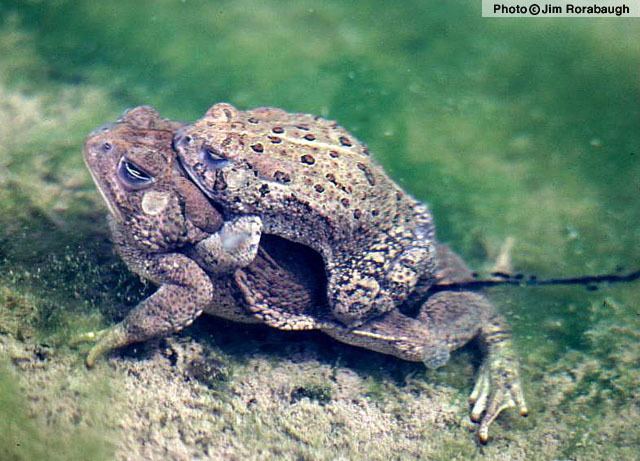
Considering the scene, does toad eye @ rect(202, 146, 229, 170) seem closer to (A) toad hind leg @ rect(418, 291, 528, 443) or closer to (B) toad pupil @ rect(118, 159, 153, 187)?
(B) toad pupil @ rect(118, 159, 153, 187)

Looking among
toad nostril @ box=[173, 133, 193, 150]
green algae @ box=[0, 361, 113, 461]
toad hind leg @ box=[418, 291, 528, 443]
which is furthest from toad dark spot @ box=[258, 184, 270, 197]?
green algae @ box=[0, 361, 113, 461]

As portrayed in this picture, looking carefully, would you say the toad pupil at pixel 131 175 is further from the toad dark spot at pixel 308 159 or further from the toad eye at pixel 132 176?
the toad dark spot at pixel 308 159

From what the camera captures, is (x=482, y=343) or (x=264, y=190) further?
(x=482, y=343)

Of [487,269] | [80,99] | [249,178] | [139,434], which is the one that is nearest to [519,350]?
[487,269]

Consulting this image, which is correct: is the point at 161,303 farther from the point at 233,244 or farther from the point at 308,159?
the point at 308,159

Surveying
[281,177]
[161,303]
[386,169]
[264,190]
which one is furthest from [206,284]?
[386,169]

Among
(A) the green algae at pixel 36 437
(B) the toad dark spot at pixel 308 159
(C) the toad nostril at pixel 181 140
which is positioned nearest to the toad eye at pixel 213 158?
(C) the toad nostril at pixel 181 140

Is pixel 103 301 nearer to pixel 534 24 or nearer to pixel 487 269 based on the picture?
pixel 487 269
